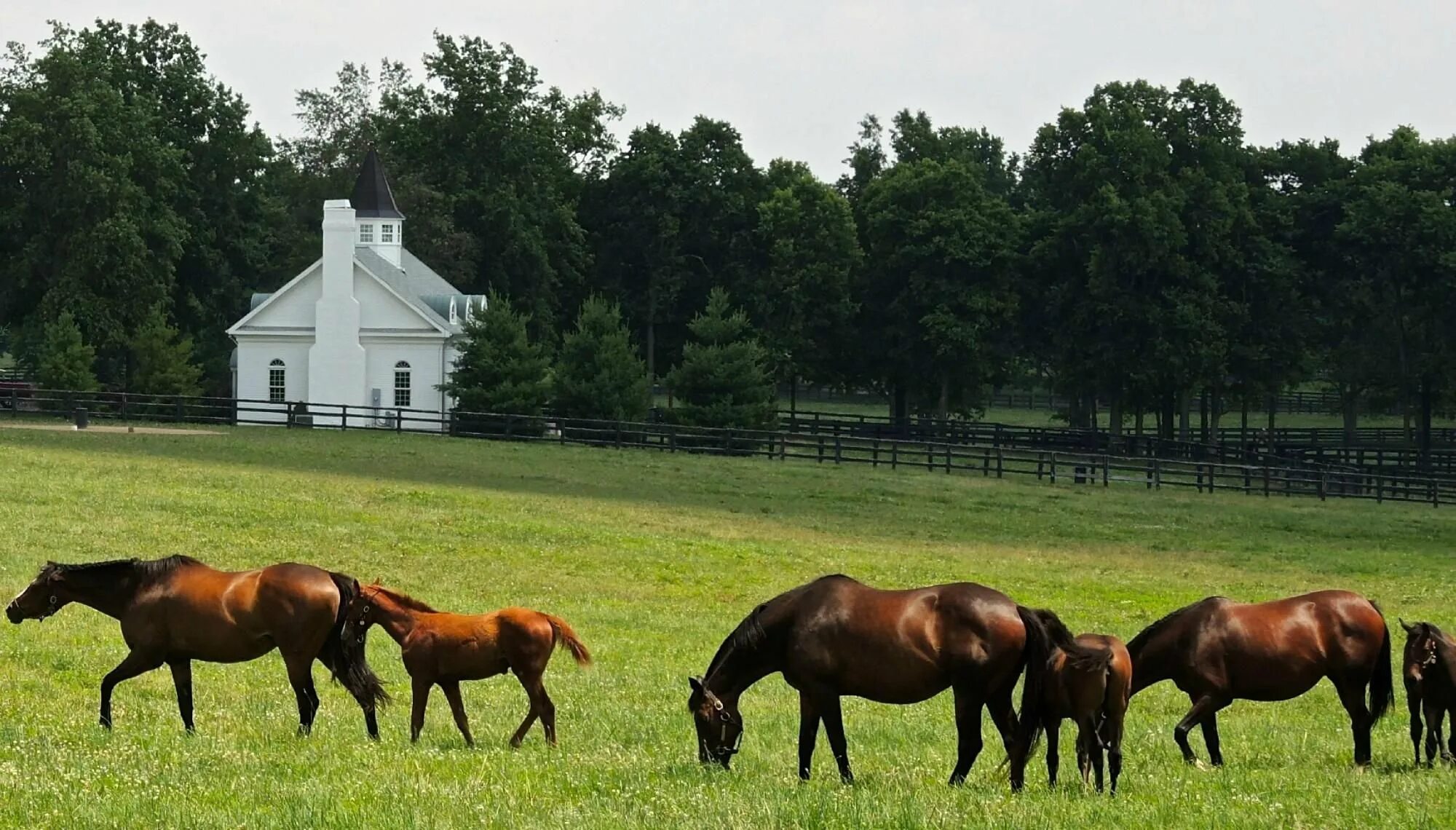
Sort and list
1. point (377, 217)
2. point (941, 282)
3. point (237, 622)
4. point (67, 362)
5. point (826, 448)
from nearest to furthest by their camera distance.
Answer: point (237, 622), point (826, 448), point (67, 362), point (377, 217), point (941, 282)

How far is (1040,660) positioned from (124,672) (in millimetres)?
6454

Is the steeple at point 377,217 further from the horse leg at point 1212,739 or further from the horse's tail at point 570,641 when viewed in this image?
the horse leg at point 1212,739

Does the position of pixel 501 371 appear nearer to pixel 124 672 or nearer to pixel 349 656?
pixel 124 672

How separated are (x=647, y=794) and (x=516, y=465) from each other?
3986 centimetres

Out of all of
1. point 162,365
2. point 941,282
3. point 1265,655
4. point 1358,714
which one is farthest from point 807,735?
point 941,282

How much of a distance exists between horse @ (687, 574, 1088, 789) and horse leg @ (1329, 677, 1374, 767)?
8.93 feet

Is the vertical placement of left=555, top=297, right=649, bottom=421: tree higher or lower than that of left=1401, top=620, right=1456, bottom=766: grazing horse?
higher

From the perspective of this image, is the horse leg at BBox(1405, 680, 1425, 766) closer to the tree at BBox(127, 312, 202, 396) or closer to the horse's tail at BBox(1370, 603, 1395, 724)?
the horse's tail at BBox(1370, 603, 1395, 724)

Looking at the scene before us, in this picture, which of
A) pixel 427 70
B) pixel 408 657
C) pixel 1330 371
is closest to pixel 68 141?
pixel 427 70

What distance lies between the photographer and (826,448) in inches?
2359

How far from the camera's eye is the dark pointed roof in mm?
75625

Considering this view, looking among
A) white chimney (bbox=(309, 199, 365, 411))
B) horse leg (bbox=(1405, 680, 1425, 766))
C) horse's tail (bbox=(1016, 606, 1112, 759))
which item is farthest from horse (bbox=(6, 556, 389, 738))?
white chimney (bbox=(309, 199, 365, 411))

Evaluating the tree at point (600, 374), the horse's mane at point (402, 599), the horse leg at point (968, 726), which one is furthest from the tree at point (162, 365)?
the horse leg at point (968, 726)

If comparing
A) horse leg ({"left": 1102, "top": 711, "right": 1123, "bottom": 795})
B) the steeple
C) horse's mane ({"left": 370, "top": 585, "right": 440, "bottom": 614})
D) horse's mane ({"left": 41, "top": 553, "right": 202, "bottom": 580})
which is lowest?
horse leg ({"left": 1102, "top": 711, "right": 1123, "bottom": 795})
